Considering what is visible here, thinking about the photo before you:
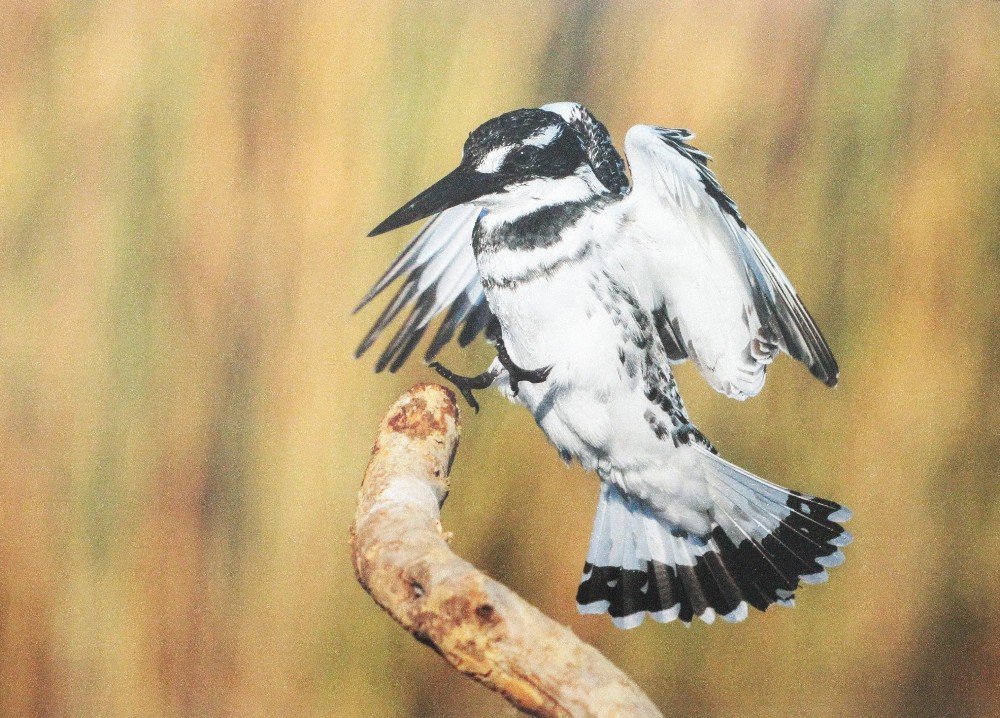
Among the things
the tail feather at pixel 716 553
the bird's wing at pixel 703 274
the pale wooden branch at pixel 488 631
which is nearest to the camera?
the pale wooden branch at pixel 488 631

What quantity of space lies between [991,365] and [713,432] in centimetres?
41

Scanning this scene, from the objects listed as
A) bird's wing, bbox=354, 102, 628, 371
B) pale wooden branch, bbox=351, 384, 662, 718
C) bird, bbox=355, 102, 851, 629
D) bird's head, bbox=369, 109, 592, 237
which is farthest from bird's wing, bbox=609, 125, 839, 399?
pale wooden branch, bbox=351, 384, 662, 718

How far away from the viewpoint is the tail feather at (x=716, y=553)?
1.33m

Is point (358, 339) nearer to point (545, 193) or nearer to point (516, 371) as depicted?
point (516, 371)

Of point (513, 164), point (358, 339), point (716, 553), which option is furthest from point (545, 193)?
point (716, 553)

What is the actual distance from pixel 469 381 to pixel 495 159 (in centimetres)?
31

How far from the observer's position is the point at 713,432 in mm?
1328

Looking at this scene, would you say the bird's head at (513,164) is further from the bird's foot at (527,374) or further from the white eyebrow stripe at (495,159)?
the bird's foot at (527,374)

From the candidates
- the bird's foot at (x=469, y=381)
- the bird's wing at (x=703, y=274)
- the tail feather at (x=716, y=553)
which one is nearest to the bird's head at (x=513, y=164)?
the bird's wing at (x=703, y=274)

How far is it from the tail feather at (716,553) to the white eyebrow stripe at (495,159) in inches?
18.5

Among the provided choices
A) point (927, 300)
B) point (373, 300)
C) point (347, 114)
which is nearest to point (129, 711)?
A: point (373, 300)

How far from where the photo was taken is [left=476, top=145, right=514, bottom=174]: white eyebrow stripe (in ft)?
4.22

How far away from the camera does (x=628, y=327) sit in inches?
50.0

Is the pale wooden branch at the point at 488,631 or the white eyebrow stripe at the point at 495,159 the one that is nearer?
the pale wooden branch at the point at 488,631
